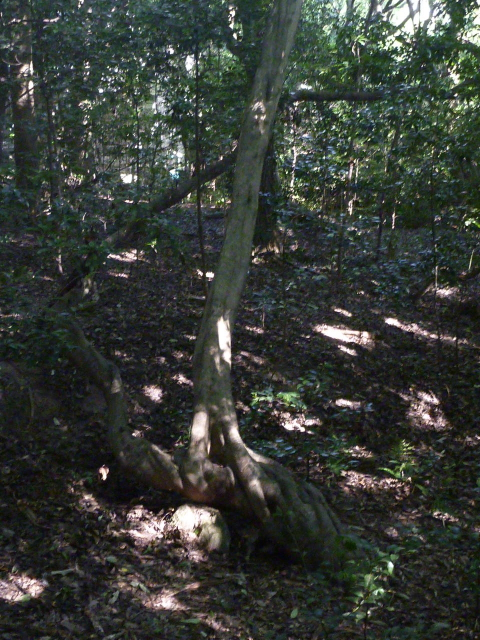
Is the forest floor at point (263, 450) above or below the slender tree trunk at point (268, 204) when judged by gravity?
below

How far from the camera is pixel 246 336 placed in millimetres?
9969

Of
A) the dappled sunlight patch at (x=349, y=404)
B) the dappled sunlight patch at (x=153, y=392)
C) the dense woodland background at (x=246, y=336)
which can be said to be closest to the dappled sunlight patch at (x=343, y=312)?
the dense woodland background at (x=246, y=336)

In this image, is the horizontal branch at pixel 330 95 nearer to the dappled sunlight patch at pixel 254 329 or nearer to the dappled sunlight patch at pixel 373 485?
the dappled sunlight patch at pixel 254 329

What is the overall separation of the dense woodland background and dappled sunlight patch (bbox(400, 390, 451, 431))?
32mm

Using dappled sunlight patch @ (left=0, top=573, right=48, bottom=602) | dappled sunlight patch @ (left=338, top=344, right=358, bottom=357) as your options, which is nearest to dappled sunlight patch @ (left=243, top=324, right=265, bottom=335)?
dappled sunlight patch @ (left=338, top=344, right=358, bottom=357)

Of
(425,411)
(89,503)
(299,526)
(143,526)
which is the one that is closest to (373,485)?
(299,526)

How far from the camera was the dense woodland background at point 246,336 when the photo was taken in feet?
15.2

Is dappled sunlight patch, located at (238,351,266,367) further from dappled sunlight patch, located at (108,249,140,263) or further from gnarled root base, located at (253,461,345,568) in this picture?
dappled sunlight patch, located at (108,249,140,263)

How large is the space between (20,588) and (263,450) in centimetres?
310

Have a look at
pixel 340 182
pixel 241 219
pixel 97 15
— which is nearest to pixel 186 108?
pixel 97 15

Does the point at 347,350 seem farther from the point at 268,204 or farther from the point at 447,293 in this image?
the point at 447,293

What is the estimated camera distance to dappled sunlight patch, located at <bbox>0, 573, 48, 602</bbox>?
4153 millimetres

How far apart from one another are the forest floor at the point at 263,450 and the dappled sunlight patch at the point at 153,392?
0.06 feet

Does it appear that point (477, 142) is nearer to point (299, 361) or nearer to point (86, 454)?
point (299, 361)
